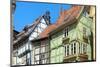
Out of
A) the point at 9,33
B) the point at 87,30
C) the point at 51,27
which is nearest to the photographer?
the point at 9,33

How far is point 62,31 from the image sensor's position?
2.70m

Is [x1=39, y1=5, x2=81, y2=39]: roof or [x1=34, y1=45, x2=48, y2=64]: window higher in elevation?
[x1=39, y1=5, x2=81, y2=39]: roof

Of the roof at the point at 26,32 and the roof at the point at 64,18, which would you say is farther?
the roof at the point at 64,18

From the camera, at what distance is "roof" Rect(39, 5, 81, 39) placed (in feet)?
8.61

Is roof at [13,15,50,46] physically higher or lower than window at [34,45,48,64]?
higher

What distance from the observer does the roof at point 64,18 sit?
103 inches

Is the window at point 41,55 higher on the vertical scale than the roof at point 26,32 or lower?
lower

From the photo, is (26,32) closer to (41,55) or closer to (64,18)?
(41,55)

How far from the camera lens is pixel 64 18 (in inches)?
106

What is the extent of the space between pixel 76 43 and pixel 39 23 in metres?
0.55

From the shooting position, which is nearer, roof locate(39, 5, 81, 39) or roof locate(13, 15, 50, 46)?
roof locate(13, 15, 50, 46)

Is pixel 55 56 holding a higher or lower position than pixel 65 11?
lower

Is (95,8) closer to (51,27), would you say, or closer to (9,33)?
(51,27)

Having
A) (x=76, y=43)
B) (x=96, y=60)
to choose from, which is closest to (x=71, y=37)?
(x=76, y=43)
